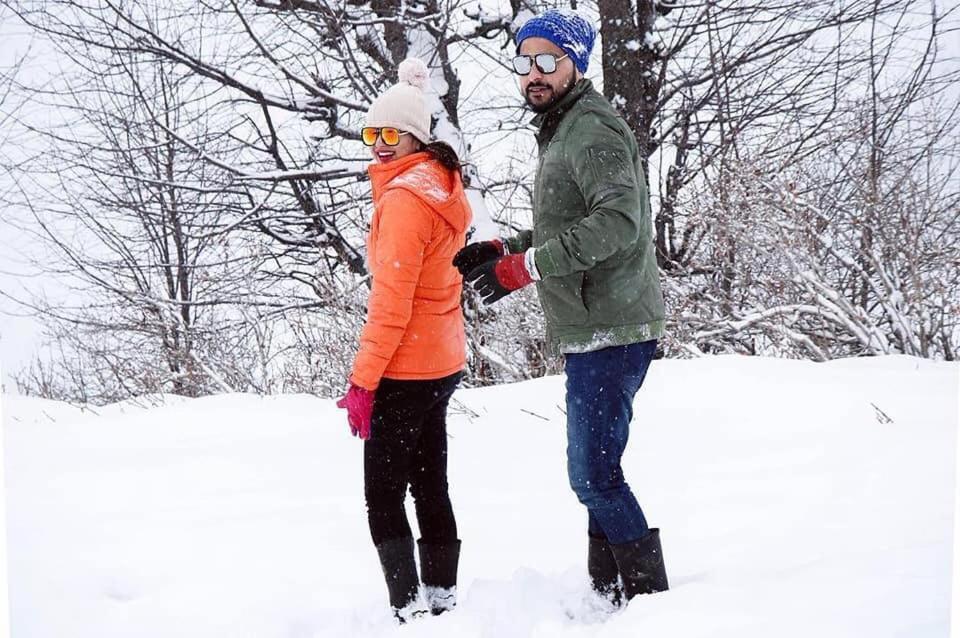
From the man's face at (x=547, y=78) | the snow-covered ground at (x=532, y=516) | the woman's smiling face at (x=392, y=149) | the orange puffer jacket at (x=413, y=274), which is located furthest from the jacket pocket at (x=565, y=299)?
the snow-covered ground at (x=532, y=516)

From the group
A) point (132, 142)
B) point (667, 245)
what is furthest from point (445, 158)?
Result: point (132, 142)

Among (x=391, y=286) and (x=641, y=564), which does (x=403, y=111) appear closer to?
(x=391, y=286)

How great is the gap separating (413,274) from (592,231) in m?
0.48

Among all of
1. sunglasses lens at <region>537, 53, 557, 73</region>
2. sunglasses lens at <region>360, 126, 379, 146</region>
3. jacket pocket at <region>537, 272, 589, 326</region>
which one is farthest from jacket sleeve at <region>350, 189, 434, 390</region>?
sunglasses lens at <region>537, 53, 557, 73</region>

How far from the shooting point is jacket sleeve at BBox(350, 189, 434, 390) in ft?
6.08

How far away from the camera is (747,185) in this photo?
5691 millimetres

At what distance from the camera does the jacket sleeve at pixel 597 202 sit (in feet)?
5.34

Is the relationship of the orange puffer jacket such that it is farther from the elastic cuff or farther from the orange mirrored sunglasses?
the elastic cuff

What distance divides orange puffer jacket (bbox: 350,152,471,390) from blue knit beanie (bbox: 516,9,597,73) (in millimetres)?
419

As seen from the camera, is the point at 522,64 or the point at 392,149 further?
the point at 392,149

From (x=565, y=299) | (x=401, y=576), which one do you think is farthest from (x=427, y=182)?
(x=401, y=576)

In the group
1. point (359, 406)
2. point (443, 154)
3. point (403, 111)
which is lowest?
point (359, 406)

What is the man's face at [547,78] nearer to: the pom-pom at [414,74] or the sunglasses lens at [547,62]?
the sunglasses lens at [547,62]

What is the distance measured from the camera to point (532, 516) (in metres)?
2.82
